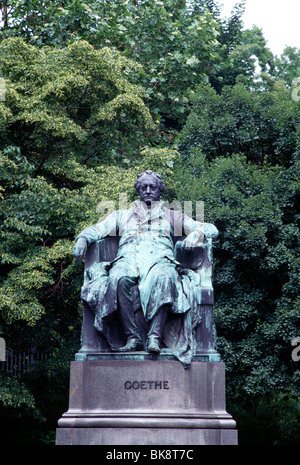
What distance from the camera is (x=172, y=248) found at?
759 centimetres

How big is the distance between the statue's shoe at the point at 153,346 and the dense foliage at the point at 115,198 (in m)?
4.45

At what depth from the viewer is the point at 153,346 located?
650cm

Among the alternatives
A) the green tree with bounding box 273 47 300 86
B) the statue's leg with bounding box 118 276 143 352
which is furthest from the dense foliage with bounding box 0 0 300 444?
the green tree with bounding box 273 47 300 86

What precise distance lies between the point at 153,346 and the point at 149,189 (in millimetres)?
1964

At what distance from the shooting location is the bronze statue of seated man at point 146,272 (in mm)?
6730

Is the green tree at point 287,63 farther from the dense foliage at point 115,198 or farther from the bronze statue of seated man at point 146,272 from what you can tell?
the bronze statue of seated man at point 146,272

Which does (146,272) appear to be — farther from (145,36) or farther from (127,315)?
(145,36)

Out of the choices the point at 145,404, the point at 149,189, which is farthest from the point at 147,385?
the point at 149,189

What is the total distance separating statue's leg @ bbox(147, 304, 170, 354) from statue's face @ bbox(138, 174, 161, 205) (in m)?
1.52

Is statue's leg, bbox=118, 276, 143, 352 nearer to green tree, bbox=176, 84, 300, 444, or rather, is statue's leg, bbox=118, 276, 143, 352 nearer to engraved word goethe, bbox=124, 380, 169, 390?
engraved word goethe, bbox=124, 380, 169, 390

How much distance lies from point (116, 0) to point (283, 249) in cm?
742

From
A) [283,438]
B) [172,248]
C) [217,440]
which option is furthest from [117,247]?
[283,438]

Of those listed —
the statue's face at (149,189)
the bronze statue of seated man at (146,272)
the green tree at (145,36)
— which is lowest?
the bronze statue of seated man at (146,272)

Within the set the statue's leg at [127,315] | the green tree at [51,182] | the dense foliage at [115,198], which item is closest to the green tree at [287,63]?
the dense foliage at [115,198]
